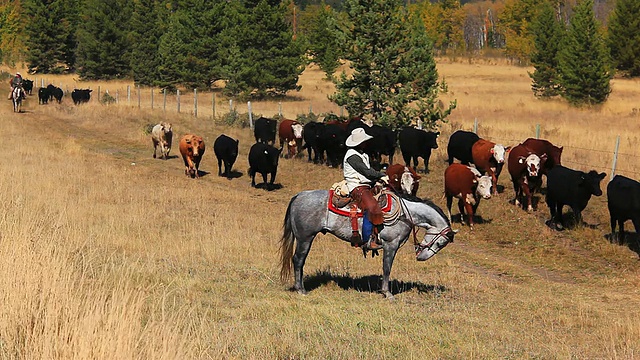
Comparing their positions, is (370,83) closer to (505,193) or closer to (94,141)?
(505,193)

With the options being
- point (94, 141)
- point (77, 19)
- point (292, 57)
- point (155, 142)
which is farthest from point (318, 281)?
point (77, 19)

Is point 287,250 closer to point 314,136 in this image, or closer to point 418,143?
point 418,143

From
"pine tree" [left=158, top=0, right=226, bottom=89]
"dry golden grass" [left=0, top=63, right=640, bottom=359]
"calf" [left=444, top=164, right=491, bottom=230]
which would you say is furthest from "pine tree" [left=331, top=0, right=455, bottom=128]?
"pine tree" [left=158, top=0, right=226, bottom=89]

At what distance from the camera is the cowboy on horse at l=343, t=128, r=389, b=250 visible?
406 inches

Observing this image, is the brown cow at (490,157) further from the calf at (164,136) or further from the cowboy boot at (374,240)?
the calf at (164,136)

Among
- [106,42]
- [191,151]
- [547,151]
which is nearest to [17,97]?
[191,151]

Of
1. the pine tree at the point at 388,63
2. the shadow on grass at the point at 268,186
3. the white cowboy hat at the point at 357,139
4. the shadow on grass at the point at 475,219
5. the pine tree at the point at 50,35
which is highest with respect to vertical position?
the pine tree at the point at 50,35

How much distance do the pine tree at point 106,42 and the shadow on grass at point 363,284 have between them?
62361 millimetres

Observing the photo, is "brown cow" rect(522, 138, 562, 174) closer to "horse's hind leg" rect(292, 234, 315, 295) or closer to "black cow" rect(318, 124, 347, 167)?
"black cow" rect(318, 124, 347, 167)

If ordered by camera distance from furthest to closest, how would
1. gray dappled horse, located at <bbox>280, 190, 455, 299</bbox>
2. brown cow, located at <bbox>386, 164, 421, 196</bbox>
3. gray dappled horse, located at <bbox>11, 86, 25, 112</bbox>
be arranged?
gray dappled horse, located at <bbox>11, 86, 25, 112</bbox>
brown cow, located at <bbox>386, 164, 421, 196</bbox>
gray dappled horse, located at <bbox>280, 190, 455, 299</bbox>

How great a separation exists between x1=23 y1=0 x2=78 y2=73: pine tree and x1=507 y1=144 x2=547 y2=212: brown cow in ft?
211

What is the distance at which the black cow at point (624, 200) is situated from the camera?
51.5 feet

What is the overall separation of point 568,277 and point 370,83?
16713mm

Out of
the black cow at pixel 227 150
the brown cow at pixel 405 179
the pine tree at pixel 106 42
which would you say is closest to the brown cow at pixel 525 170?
the brown cow at pixel 405 179
